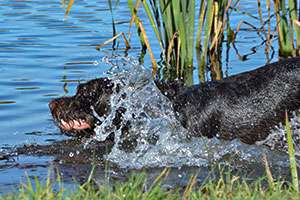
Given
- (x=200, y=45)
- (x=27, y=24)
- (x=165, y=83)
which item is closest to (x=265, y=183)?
(x=165, y=83)

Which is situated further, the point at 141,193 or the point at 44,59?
the point at 44,59

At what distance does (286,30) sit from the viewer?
11.0 m

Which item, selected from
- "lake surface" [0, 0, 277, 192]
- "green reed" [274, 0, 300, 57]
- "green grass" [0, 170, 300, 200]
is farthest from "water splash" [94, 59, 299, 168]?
"green reed" [274, 0, 300, 57]

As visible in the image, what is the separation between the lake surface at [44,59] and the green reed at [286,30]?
0.66 metres

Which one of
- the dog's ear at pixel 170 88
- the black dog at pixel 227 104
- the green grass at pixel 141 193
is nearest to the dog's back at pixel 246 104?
the black dog at pixel 227 104

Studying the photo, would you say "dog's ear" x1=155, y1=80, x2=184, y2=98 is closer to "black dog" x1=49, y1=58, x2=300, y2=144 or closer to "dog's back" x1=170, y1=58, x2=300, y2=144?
"black dog" x1=49, y1=58, x2=300, y2=144

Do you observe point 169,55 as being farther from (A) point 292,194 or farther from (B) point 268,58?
(A) point 292,194

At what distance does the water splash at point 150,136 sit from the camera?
25.9ft

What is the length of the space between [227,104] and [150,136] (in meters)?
0.77

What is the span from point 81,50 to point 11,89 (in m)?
2.25

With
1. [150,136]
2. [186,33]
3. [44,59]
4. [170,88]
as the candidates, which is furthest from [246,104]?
[44,59]

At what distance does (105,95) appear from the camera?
27.7 feet

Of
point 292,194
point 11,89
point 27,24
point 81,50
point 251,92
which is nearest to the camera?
point 292,194

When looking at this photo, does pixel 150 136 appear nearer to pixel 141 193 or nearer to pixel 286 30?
pixel 141 193
